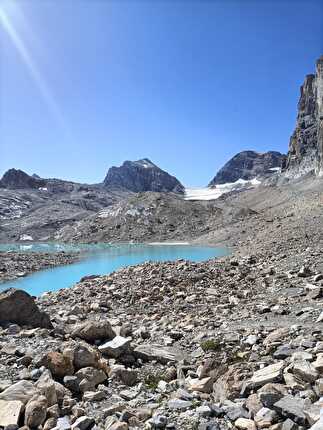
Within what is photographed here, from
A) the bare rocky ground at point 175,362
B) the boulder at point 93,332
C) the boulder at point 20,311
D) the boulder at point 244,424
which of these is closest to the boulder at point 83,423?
the bare rocky ground at point 175,362

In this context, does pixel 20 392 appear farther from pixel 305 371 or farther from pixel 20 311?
pixel 20 311

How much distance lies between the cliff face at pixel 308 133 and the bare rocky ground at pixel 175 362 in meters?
102

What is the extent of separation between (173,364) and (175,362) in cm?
8

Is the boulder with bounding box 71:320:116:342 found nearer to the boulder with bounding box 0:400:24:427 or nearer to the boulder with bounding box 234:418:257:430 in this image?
the boulder with bounding box 0:400:24:427

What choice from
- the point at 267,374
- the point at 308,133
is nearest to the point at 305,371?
the point at 267,374

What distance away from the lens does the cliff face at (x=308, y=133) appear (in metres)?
114

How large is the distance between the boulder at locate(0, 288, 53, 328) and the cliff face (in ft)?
350

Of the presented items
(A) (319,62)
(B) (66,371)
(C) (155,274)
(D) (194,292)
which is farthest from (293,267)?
(A) (319,62)

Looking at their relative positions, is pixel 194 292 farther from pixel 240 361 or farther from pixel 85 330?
pixel 240 361

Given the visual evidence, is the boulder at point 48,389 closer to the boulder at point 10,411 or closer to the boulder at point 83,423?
the boulder at point 10,411

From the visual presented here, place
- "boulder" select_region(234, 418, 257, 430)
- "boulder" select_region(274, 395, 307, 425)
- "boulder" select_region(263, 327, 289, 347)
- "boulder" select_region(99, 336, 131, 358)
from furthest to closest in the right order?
"boulder" select_region(99, 336, 131, 358) < "boulder" select_region(263, 327, 289, 347) < "boulder" select_region(234, 418, 257, 430) < "boulder" select_region(274, 395, 307, 425)

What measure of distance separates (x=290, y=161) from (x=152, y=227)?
85163 mm

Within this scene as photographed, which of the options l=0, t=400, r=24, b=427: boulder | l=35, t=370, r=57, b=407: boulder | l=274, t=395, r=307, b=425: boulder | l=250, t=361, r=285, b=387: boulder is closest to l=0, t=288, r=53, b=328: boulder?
l=35, t=370, r=57, b=407: boulder

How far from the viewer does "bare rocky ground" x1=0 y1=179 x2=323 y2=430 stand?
5352 mm
